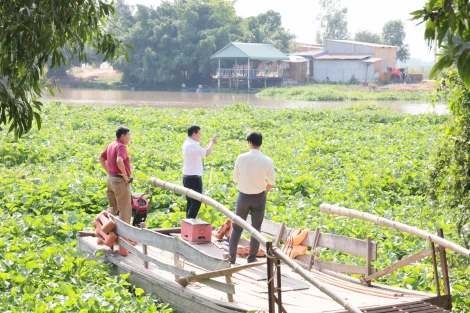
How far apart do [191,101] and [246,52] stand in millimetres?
12139

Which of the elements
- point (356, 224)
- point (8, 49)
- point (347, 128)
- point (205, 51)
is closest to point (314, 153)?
point (347, 128)

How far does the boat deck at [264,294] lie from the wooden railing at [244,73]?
194 ft

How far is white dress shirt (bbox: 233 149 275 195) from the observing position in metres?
8.22

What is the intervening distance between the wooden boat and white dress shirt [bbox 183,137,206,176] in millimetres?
1206

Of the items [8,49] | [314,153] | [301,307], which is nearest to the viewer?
[8,49]

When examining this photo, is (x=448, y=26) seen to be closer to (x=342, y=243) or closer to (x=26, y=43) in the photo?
(x=26, y=43)

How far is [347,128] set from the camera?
27.2 meters

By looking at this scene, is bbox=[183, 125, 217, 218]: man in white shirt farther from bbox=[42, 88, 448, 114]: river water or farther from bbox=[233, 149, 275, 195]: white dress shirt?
bbox=[42, 88, 448, 114]: river water

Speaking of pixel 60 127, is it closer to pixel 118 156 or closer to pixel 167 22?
pixel 118 156

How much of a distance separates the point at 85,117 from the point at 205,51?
3952cm

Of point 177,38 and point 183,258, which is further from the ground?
point 177,38

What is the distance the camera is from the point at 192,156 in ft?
34.9

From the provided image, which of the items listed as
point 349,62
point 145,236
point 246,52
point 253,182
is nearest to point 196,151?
point 145,236

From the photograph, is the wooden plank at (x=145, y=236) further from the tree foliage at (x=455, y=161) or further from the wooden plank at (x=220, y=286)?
the tree foliage at (x=455, y=161)
